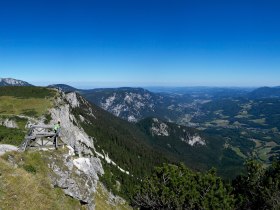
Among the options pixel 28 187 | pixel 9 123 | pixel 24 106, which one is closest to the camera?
pixel 28 187

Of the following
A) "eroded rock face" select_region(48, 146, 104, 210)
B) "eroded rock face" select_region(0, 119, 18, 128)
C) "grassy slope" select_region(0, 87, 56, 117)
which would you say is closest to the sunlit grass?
"grassy slope" select_region(0, 87, 56, 117)

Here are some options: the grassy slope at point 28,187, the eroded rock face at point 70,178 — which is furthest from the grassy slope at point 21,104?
the grassy slope at point 28,187

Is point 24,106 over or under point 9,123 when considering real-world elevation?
over

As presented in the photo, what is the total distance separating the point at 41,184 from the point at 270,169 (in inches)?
1782

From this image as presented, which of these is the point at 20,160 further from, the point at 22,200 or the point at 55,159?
the point at 22,200

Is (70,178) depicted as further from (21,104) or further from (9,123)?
(21,104)

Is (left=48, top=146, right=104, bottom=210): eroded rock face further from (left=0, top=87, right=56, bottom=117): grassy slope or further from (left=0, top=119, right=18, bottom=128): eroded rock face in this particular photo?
(left=0, top=87, right=56, bottom=117): grassy slope

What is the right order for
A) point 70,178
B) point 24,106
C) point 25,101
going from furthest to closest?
point 25,101, point 24,106, point 70,178

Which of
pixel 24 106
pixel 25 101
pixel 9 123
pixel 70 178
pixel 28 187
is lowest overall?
pixel 9 123

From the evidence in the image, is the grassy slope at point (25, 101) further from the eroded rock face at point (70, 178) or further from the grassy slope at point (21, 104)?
the eroded rock face at point (70, 178)

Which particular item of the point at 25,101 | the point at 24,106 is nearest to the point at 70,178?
the point at 24,106

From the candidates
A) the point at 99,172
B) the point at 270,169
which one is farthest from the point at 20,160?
the point at 99,172

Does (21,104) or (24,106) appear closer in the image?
(24,106)

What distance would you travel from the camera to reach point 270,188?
53875mm
